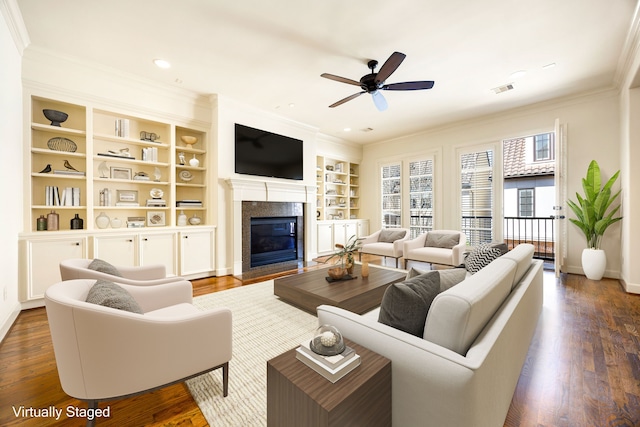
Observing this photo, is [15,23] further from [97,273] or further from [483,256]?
[483,256]

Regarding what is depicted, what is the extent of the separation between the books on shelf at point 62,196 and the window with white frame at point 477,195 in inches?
262

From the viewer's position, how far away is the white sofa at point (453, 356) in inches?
36.0

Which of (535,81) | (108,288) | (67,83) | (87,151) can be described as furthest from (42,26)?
(535,81)

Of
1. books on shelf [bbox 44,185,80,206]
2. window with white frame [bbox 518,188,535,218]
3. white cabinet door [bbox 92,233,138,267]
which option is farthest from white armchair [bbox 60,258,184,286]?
window with white frame [bbox 518,188,535,218]

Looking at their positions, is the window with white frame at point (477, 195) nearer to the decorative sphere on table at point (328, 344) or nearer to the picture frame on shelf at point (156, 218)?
the decorative sphere on table at point (328, 344)

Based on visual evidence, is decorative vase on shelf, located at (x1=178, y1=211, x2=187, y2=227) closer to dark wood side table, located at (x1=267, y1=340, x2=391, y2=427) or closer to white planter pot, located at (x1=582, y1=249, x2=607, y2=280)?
dark wood side table, located at (x1=267, y1=340, x2=391, y2=427)

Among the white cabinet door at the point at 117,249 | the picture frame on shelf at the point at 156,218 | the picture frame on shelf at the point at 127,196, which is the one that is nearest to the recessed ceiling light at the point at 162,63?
the picture frame on shelf at the point at 127,196

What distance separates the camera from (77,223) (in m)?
3.43

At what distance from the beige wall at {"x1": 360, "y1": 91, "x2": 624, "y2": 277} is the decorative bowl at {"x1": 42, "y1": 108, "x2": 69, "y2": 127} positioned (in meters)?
6.19

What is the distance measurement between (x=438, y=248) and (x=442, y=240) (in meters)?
0.17

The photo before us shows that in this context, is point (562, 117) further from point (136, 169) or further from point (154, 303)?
point (136, 169)

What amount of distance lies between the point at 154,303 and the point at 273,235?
316cm

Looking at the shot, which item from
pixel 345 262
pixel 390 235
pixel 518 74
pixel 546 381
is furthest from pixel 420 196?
pixel 546 381

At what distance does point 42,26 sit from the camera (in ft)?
8.77
